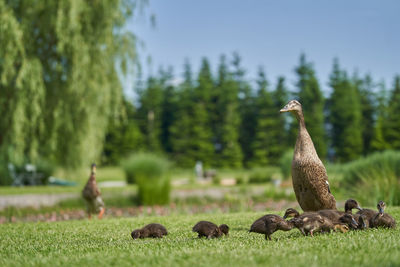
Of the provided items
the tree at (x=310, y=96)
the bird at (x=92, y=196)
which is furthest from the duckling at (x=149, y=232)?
the tree at (x=310, y=96)

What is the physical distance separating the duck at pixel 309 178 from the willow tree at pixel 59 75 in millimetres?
10784

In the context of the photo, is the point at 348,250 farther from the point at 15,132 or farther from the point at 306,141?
the point at 15,132

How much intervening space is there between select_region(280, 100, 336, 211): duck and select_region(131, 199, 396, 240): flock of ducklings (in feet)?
1.09

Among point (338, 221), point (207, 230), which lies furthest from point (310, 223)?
point (207, 230)

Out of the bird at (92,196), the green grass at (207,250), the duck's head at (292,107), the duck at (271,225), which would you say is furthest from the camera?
the bird at (92,196)

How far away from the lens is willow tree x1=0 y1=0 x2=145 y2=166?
14.3 meters

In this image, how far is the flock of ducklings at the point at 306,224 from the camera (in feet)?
14.9

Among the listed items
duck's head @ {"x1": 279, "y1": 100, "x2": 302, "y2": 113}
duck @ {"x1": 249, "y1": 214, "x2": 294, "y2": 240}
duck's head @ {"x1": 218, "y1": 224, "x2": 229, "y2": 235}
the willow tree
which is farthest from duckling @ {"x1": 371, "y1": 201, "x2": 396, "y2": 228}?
the willow tree

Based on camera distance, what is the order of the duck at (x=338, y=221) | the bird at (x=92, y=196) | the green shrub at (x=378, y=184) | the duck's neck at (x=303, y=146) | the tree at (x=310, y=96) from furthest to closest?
the tree at (x=310, y=96), the green shrub at (x=378, y=184), the bird at (x=92, y=196), the duck's neck at (x=303, y=146), the duck at (x=338, y=221)

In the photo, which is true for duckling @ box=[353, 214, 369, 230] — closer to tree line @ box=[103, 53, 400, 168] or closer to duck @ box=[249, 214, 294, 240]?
duck @ box=[249, 214, 294, 240]

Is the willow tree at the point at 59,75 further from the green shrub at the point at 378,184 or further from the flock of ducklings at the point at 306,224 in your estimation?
the flock of ducklings at the point at 306,224

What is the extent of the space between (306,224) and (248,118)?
4543cm

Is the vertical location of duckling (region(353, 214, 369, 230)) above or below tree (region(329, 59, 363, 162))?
below

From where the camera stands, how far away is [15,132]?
14.3 m
